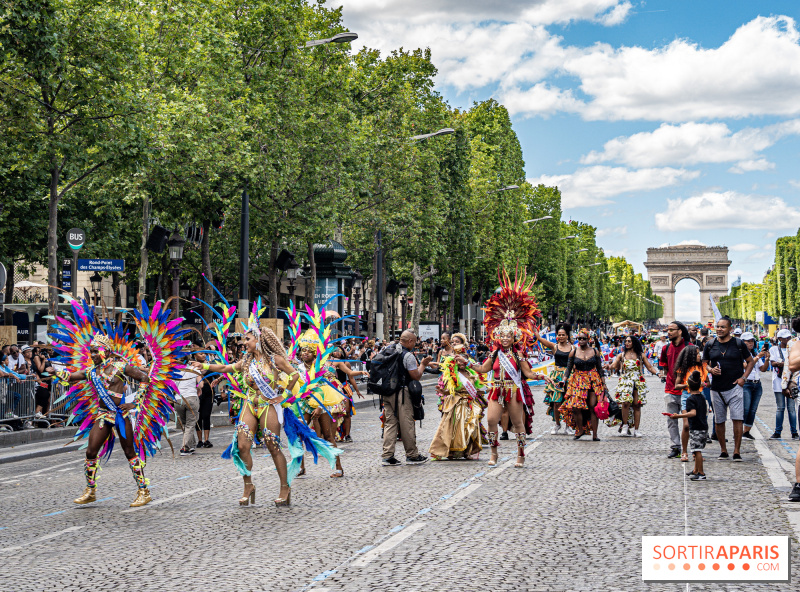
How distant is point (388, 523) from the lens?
9.10 metres

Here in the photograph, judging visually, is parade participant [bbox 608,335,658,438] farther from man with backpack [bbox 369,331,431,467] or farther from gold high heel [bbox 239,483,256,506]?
gold high heel [bbox 239,483,256,506]

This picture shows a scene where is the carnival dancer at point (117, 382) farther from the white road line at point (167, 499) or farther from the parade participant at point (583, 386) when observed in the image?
the parade participant at point (583, 386)

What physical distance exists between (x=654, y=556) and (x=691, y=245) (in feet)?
611

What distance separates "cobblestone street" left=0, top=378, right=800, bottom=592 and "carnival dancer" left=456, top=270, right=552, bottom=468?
577 mm

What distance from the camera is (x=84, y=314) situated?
10.7 meters

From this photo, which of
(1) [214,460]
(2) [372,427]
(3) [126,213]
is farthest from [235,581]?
(3) [126,213]

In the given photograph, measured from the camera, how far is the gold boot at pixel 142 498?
10297mm

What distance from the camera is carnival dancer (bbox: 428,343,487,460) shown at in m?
14.2

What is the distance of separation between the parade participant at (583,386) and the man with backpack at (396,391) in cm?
410

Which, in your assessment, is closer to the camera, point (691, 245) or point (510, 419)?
point (510, 419)

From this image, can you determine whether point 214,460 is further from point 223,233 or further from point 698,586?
point 223,233

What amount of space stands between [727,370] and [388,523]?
5911 millimetres

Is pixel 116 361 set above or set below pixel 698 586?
above

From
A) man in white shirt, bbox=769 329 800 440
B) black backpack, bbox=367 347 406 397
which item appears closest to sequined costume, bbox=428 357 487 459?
black backpack, bbox=367 347 406 397
